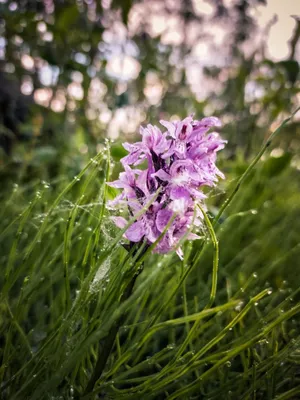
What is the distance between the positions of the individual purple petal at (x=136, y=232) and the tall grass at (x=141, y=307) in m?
0.02

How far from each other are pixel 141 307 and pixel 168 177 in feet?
0.88

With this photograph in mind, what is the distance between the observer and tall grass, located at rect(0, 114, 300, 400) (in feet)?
1.85

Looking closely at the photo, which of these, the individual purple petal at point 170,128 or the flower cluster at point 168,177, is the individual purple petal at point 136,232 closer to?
the flower cluster at point 168,177

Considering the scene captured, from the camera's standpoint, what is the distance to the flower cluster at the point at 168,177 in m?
0.56

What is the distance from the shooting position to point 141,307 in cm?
72

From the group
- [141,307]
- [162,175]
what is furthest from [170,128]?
[141,307]

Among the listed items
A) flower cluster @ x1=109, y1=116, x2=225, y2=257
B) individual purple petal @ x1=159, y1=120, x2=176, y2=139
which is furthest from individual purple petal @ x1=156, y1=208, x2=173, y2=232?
individual purple petal @ x1=159, y1=120, x2=176, y2=139

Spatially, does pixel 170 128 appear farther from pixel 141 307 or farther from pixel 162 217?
pixel 141 307

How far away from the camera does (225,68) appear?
2.91 meters

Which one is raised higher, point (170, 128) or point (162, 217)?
point (170, 128)

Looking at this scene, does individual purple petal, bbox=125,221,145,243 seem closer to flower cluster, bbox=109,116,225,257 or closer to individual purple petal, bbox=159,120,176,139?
flower cluster, bbox=109,116,225,257

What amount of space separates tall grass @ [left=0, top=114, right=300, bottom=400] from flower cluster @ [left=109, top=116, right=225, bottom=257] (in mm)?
33

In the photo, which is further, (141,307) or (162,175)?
(141,307)

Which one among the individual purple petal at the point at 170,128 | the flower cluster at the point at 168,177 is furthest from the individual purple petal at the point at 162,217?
the individual purple petal at the point at 170,128
